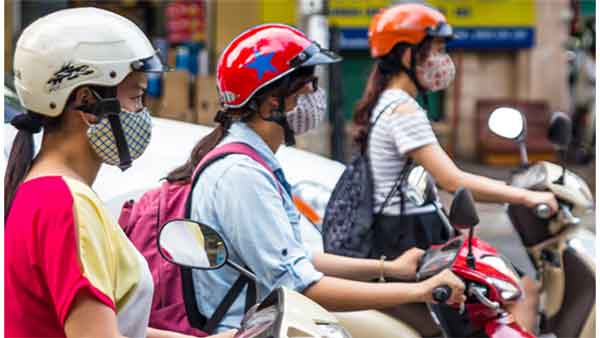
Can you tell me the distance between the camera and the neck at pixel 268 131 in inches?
136

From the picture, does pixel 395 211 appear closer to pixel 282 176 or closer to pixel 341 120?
pixel 282 176

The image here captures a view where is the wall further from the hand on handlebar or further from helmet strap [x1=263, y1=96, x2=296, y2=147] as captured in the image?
helmet strap [x1=263, y1=96, x2=296, y2=147]

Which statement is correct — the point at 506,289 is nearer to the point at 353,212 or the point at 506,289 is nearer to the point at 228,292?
the point at 353,212

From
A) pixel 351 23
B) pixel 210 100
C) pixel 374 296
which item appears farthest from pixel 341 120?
pixel 374 296

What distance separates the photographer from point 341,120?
11.4 m

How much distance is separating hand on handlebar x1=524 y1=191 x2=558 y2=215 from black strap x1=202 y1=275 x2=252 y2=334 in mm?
1729

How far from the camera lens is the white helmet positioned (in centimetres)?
269

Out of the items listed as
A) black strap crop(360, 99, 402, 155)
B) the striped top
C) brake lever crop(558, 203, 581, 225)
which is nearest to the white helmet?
the striped top

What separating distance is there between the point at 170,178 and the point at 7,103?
1991 millimetres

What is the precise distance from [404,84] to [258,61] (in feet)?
5.04

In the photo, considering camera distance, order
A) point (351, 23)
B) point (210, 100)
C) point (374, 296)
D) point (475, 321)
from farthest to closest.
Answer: point (351, 23)
point (210, 100)
point (475, 321)
point (374, 296)

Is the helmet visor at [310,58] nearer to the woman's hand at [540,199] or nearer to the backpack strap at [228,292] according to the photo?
the backpack strap at [228,292]

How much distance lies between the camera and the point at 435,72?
16.0 ft

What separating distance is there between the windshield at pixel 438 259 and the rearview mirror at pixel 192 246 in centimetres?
108
